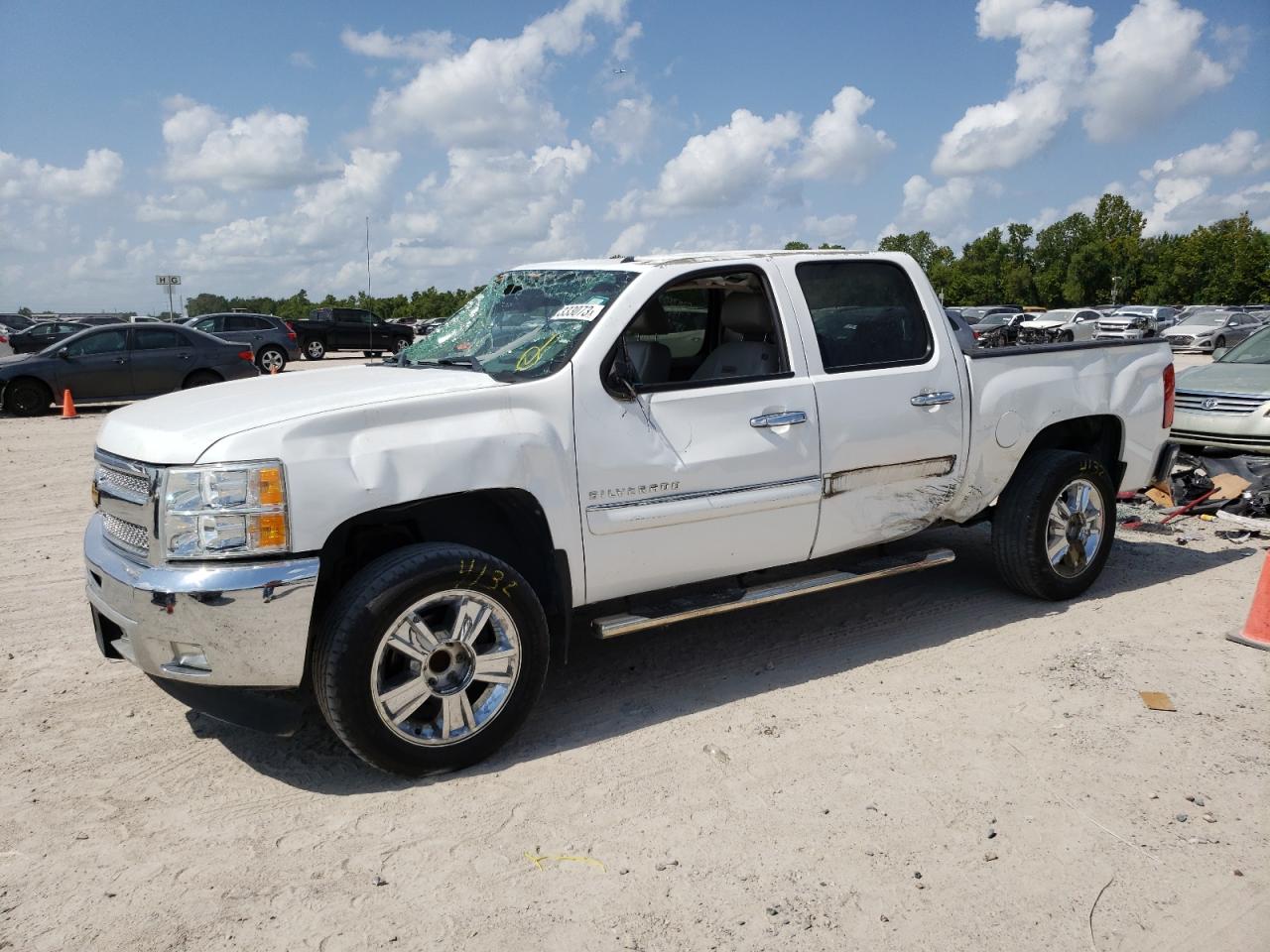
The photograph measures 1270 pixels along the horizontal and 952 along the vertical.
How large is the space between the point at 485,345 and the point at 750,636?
2.05 metres

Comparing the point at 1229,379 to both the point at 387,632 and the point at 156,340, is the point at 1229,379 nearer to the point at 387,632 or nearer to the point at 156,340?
the point at 387,632

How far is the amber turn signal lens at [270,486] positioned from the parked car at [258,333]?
21.6 meters

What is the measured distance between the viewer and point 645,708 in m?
4.38

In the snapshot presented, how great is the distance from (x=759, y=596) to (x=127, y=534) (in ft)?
8.54

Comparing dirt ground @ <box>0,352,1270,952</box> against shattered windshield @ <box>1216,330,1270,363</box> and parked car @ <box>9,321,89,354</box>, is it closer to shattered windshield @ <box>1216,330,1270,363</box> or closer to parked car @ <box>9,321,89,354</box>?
shattered windshield @ <box>1216,330,1270,363</box>

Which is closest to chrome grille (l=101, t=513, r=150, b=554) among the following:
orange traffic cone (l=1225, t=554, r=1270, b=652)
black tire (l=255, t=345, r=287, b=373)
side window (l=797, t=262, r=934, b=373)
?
side window (l=797, t=262, r=934, b=373)

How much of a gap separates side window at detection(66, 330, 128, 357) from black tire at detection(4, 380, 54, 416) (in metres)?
0.71

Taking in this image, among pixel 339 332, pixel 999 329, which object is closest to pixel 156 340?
pixel 339 332

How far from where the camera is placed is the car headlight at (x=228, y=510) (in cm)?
337

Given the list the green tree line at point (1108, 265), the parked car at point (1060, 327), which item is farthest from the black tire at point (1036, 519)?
the green tree line at point (1108, 265)

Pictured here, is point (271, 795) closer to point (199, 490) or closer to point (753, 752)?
point (199, 490)

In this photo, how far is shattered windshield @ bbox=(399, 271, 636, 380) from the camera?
4.20 meters

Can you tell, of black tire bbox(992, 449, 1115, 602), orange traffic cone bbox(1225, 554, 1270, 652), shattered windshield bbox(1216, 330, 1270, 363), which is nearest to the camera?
orange traffic cone bbox(1225, 554, 1270, 652)

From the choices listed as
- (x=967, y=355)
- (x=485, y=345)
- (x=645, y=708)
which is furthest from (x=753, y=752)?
(x=967, y=355)
